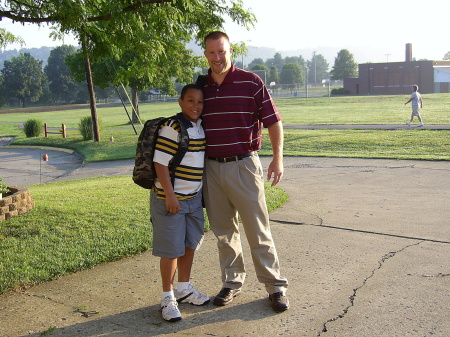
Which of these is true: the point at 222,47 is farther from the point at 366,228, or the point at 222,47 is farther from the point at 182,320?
the point at 366,228

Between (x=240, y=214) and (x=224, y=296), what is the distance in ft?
2.05

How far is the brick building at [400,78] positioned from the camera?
273 ft

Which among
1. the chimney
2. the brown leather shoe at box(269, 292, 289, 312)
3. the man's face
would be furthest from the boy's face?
the chimney

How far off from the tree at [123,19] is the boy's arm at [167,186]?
2865mm

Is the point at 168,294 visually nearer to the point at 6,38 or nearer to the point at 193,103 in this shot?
the point at 193,103

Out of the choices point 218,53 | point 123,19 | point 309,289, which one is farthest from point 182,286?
point 123,19

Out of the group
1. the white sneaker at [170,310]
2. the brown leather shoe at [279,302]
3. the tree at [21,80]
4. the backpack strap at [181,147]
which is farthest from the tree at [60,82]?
the brown leather shoe at [279,302]

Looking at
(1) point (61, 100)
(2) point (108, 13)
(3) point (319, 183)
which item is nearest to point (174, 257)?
(2) point (108, 13)

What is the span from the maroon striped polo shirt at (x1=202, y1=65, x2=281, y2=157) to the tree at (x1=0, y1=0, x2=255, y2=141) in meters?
2.50

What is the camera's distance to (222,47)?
13.1 feet

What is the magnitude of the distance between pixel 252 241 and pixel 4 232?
3.27 m

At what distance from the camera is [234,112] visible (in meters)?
4.07

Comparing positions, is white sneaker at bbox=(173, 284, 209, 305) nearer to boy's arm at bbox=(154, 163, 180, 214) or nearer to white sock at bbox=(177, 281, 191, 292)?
white sock at bbox=(177, 281, 191, 292)

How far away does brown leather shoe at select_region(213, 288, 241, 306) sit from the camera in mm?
4176
